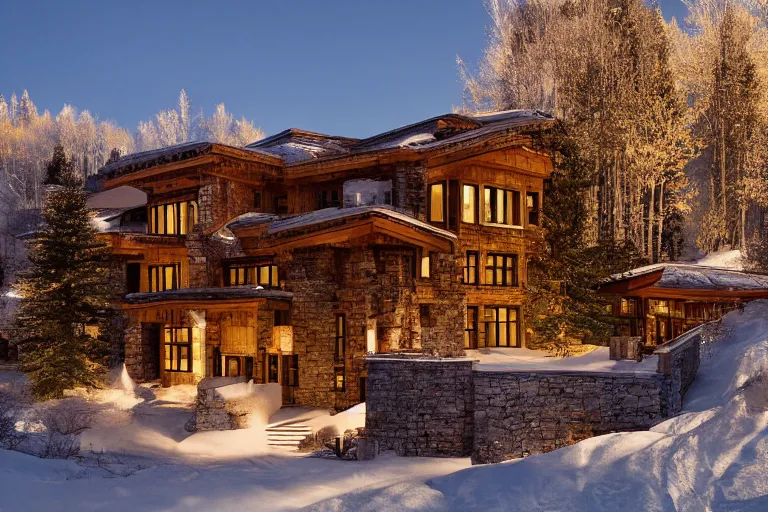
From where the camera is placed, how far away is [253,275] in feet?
102

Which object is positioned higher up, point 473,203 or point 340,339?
point 473,203

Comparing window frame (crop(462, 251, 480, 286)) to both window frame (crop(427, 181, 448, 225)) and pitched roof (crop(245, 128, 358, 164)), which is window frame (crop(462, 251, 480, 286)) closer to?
window frame (crop(427, 181, 448, 225))

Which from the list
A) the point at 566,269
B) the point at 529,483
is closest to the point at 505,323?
the point at 566,269

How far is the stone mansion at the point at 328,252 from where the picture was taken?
2669 cm

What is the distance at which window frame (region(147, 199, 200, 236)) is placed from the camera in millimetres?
33219

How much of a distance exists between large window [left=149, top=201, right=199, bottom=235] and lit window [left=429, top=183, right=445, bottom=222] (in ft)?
35.5

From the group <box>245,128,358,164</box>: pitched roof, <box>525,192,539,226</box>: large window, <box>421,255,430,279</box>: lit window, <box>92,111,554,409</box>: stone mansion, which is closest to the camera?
<box>92,111,554,409</box>: stone mansion

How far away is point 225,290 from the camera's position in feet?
90.8

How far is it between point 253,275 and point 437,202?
871 centimetres

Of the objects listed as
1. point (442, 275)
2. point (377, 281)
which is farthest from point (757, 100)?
point (377, 281)

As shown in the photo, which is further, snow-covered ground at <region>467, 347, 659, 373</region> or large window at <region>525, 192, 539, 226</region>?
large window at <region>525, 192, 539, 226</region>

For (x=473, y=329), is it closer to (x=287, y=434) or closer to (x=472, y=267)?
(x=472, y=267)

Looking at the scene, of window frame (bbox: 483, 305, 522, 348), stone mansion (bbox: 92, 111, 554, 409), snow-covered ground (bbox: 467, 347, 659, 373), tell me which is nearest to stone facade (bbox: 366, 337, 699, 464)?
snow-covered ground (bbox: 467, 347, 659, 373)

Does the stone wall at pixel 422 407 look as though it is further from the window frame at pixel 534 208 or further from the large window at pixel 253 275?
the window frame at pixel 534 208
